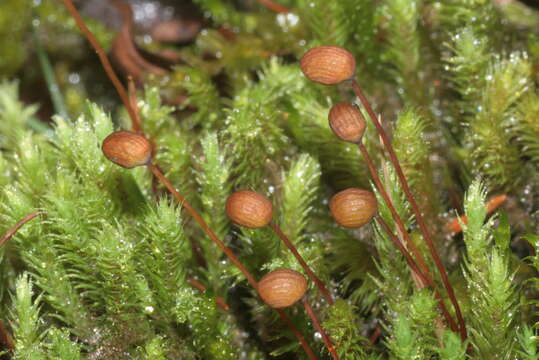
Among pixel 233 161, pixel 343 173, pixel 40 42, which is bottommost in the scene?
pixel 343 173

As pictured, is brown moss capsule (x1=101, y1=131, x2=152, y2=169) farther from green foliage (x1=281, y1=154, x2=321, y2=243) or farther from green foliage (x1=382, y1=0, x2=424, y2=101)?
green foliage (x1=382, y1=0, x2=424, y2=101)

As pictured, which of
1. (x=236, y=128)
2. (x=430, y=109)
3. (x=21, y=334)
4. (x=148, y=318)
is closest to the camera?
(x=21, y=334)

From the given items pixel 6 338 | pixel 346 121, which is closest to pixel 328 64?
pixel 346 121

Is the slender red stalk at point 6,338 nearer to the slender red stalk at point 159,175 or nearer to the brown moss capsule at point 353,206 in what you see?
the slender red stalk at point 159,175

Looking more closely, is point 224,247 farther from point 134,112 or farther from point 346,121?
point 134,112

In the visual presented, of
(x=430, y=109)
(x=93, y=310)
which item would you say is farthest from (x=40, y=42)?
(x=430, y=109)

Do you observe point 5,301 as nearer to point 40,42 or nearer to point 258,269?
point 258,269

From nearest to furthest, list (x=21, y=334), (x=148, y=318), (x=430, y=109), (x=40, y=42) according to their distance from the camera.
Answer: (x=21, y=334)
(x=148, y=318)
(x=430, y=109)
(x=40, y=42)

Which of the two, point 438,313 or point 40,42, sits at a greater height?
point 40,42
